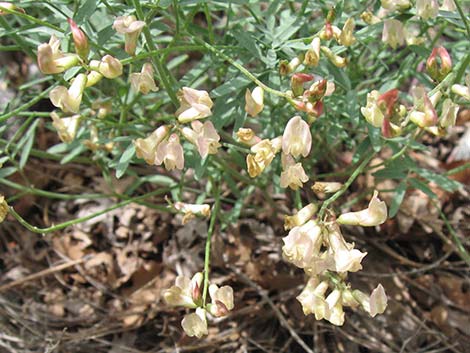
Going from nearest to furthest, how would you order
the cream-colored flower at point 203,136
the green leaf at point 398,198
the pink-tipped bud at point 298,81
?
the pink-tipped bud at point 298,81
the cream-colored flower at point 203,136
the green leaf at point 398,198

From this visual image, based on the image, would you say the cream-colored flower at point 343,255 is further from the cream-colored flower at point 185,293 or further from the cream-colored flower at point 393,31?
the cream-colored flower at point 393,31

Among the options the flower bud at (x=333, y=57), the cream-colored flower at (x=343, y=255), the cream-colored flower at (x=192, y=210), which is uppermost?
the flower bud at (x=333, y=57)

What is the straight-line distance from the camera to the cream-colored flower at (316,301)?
1.64m

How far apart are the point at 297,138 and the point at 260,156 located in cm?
10

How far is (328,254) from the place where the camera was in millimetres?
1554

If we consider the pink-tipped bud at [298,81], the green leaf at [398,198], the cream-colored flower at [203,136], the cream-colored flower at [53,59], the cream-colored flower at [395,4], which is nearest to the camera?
the cream-colored flower at [53,59]

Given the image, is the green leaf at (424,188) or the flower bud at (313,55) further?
the green leaf at (424,188)

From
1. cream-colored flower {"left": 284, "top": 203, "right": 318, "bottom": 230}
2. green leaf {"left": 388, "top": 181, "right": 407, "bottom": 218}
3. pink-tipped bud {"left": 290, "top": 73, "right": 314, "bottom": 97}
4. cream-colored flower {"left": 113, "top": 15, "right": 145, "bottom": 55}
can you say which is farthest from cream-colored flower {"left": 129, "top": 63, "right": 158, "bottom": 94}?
green leaf {"left": 388, "top": 181, "right": 407, "bottom": 218}

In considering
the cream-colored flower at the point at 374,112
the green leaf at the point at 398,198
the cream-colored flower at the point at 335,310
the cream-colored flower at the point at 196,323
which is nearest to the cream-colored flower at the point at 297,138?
the cream-colored flower at the point at 374,112

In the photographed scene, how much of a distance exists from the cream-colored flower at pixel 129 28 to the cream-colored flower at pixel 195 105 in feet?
0.59

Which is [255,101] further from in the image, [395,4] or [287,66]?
[395,4]

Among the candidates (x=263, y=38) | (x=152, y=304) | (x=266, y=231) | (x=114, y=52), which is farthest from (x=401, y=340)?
(x=114, y=52)

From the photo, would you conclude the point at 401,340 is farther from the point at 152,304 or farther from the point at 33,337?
the point at 33,337

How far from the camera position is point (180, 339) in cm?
265
